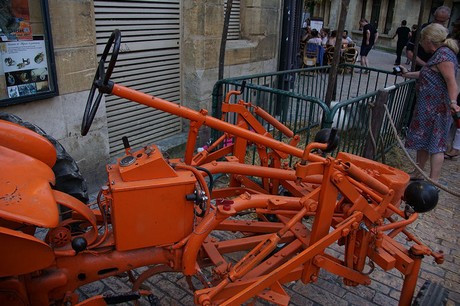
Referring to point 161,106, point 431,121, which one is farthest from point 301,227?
point 431,121

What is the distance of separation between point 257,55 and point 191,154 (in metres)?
4.70

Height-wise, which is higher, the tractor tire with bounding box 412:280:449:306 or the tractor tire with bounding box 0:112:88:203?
the tractor tire with bounding box 0:112:88:203

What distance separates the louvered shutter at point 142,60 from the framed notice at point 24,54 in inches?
38.9

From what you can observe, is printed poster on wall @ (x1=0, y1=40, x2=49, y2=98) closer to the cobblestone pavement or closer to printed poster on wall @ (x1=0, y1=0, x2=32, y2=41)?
printed poster on wall @ (x1=0, y1=0, x2=32, y2=41)

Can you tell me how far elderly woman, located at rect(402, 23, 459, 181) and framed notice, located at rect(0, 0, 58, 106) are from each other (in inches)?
169

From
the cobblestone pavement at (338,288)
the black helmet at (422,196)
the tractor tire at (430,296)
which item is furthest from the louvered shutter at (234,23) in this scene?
the tractor tire at (430,296)

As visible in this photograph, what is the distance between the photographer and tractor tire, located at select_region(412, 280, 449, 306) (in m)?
2.79

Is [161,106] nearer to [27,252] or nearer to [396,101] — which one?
[27,252]

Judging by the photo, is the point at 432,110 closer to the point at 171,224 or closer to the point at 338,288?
the point at 338,288

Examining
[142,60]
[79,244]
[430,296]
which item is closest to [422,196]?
[430,296]

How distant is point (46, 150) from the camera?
8.31ft

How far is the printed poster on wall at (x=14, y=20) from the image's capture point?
3.65m

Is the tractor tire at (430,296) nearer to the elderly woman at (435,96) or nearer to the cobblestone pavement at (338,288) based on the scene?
the cobblestone pavement at (338,288)

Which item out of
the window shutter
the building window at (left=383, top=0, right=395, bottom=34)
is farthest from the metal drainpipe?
the building window at (left=383, top=0, right=395, bottom=34)
